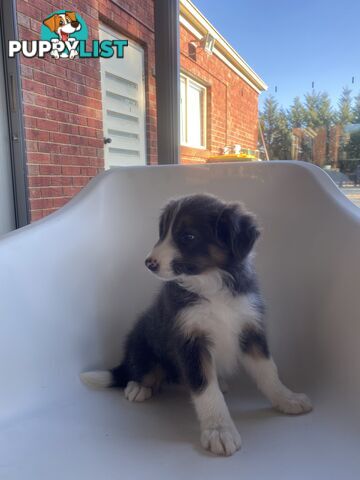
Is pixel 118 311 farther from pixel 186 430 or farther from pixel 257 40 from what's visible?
pixel 257 40

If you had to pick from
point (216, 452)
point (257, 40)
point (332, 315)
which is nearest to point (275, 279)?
point (332, 315)

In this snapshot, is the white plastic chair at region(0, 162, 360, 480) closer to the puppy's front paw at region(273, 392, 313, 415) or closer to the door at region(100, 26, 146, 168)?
the puppy's front paw at region(273, 392, 313, 415)

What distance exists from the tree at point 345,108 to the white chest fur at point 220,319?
184cm

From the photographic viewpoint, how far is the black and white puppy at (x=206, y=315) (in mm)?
1099

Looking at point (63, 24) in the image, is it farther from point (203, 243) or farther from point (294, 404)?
point (294, 404)

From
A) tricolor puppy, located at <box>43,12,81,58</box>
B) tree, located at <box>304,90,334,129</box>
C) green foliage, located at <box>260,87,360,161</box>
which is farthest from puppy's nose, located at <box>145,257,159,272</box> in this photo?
tricolor puppy, located at <box>43,12,81,58</box>

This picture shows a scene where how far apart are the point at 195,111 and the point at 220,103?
12.4 inches

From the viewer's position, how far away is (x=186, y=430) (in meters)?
1.06

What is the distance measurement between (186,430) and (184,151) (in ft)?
9.72

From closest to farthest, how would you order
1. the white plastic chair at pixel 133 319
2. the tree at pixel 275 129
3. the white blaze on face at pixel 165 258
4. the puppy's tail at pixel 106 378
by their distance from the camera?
the white plastic chair at pixel 133 319 → the white blaze on face at pixel 165 258 → the puppy's tail at pixel 106 378 → the tree at pixel 275 129

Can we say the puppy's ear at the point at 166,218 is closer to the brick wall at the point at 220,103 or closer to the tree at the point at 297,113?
the tree at the point at 297,113

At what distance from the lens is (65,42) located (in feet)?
12.5

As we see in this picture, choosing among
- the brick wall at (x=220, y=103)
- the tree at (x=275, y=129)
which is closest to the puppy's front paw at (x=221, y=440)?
the tree at (x=275, y=129)

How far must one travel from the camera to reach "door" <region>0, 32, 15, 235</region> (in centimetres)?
304
